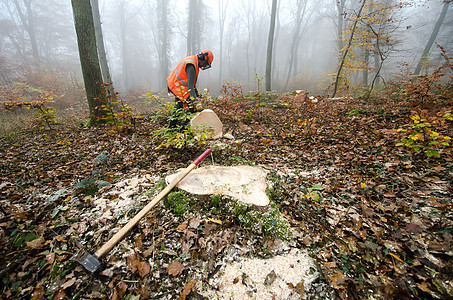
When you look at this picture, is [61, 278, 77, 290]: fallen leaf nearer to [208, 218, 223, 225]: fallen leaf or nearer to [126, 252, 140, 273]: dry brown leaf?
[126, 252, 140, 273]: dry brown leaf

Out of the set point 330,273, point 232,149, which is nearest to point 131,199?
point 232,149

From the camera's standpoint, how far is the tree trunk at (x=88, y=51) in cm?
470

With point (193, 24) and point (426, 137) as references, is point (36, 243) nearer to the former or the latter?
point (426, 137)

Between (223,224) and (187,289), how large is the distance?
26.4 inches

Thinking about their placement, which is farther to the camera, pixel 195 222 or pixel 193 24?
pixel 193 24

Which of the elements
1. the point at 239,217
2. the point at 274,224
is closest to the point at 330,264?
the point at 274,224

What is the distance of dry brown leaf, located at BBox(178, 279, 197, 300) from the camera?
1.38 meters

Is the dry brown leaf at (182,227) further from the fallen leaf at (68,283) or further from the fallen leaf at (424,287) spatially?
the fallen leaf at (424,287)

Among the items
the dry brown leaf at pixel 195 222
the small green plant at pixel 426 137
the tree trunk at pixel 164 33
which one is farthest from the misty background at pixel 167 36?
the dry brown leaf at pixel 195 222

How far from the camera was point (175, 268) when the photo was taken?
1.57 metres

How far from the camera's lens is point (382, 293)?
4.37 feet

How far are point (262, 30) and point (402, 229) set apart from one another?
156 ft

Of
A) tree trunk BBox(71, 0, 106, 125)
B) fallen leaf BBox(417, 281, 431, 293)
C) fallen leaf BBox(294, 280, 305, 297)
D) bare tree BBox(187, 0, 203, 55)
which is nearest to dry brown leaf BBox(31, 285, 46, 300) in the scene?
fallen leaf BBox(294, 280, 305, 297)

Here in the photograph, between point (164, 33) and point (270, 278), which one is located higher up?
point (164, 33)
